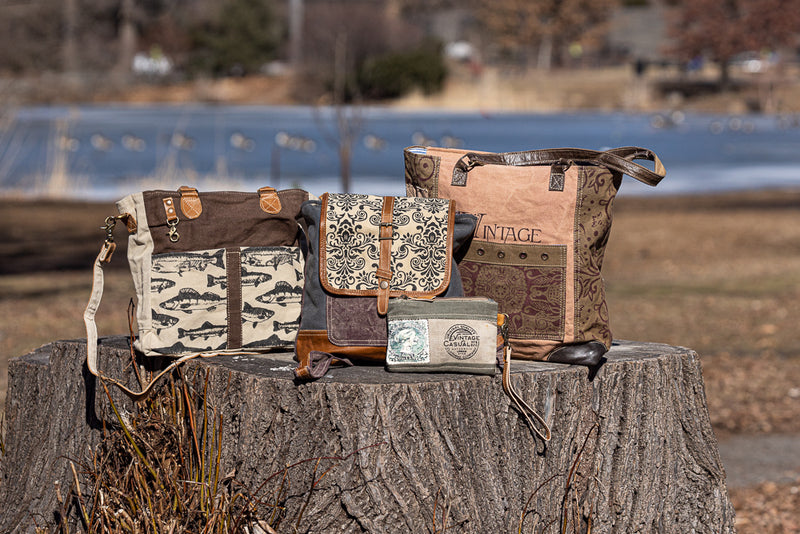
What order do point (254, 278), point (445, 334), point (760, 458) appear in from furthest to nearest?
point (760, 458) → point (254, 278) → point (445, 334)

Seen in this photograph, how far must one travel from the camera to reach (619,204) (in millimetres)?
19469

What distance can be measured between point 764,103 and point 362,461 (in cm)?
4867

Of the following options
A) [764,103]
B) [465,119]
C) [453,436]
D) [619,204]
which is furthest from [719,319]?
[764,103]

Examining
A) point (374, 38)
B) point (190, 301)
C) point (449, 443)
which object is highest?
point (374, 38)

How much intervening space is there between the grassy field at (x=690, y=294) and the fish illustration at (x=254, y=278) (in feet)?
8.26

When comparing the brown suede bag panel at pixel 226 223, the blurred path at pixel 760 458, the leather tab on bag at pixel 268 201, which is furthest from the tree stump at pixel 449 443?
the blurred path at pixel 760 458

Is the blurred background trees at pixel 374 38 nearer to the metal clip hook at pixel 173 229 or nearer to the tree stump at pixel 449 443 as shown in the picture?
the metal clip hook at pixel 173 229

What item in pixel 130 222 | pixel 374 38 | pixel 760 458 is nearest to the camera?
pixel 130 222

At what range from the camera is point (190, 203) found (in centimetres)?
331

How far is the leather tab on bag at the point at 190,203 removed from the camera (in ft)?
10.8

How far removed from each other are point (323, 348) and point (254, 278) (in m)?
0.39

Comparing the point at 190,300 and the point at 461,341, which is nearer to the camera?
the point at 461,341

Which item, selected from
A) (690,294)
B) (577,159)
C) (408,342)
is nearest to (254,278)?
(408,342)

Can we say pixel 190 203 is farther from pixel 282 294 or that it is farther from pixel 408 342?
pixel 408 342
